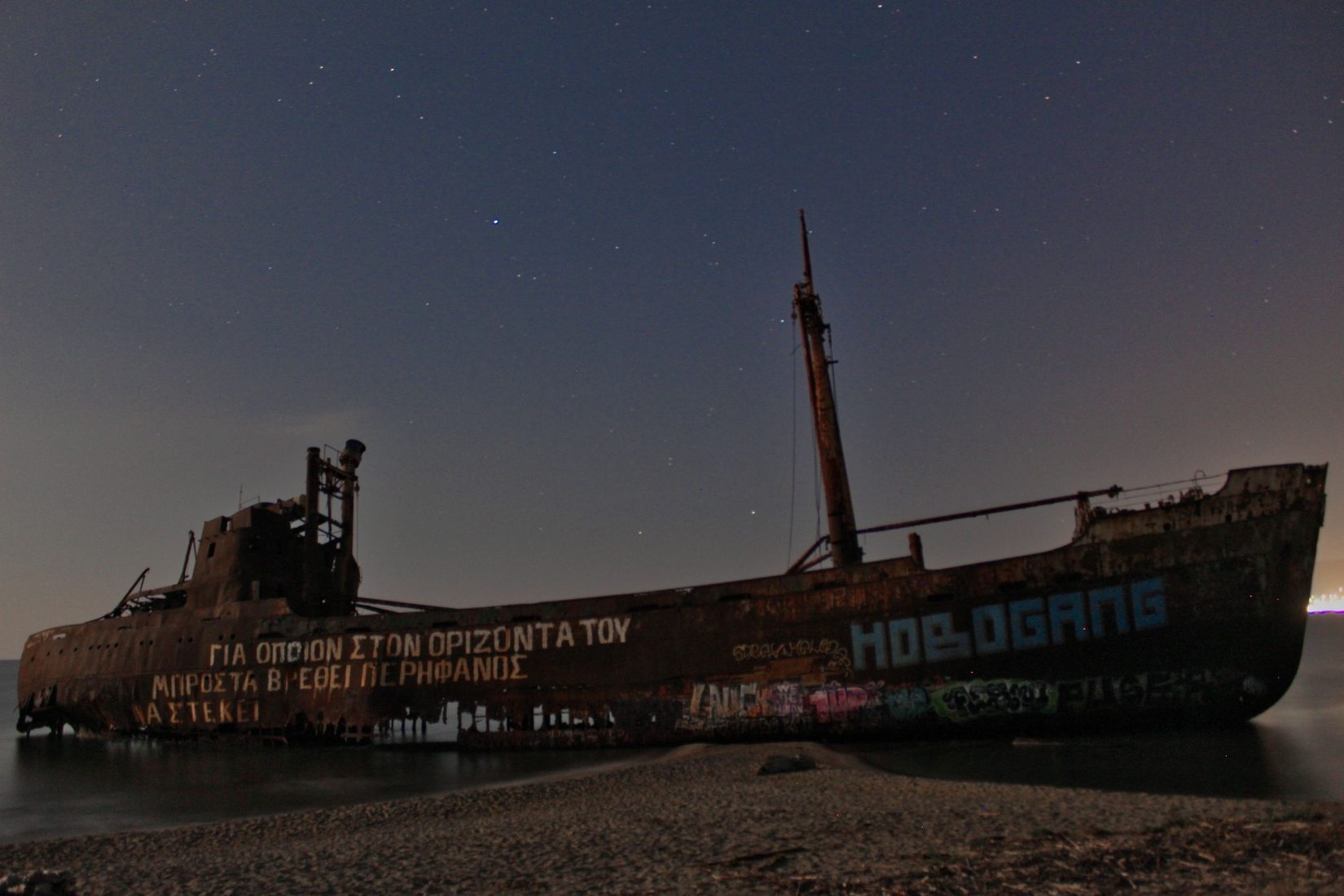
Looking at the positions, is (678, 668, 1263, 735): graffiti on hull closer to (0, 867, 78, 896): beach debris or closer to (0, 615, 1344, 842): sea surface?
(0, 615, 1344, 842): sea surface

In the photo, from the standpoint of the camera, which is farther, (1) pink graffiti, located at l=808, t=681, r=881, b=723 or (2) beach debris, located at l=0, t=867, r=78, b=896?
(1) pink graffiti, located at l=808, t=681, r=881, b=723

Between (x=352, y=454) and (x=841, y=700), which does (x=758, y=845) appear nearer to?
(x=841, y=700)

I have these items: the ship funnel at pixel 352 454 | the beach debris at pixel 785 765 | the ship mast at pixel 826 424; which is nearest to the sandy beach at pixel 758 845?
the beach debris at pixel 785 765

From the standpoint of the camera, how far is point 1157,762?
1382 cm

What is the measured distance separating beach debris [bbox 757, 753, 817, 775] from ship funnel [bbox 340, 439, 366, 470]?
21624 millimetres

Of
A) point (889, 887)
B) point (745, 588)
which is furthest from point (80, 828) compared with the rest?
point (889, 887)

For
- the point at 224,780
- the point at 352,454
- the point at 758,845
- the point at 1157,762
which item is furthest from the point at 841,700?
the point at 352,454

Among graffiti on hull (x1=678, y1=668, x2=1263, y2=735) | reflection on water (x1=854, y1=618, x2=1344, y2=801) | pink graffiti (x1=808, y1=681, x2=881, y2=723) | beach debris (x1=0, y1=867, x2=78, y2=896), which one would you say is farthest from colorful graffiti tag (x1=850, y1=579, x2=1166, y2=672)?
beach debris (x1=0, y1=867, x2=78, y2=896)

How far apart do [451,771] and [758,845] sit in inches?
489

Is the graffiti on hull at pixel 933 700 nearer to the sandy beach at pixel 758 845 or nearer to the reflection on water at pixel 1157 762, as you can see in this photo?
the reflection on water at pixel 1157 762

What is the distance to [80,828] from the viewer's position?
14141mm

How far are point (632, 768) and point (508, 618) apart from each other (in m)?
7.72

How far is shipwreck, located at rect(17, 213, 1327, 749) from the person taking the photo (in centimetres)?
1628

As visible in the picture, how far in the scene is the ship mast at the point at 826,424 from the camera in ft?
70.7
